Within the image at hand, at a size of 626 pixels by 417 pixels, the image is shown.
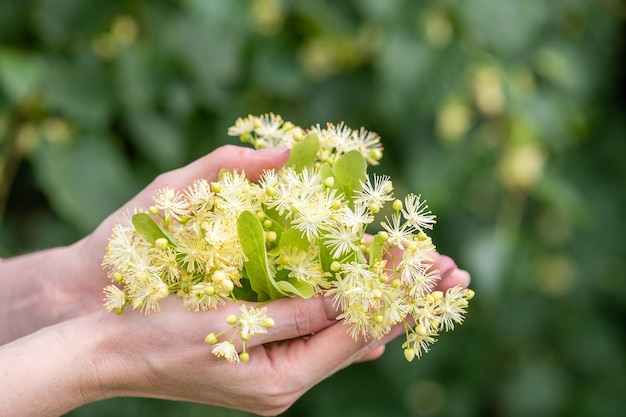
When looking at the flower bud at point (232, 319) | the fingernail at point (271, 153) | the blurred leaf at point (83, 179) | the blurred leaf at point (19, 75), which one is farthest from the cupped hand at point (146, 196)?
the blurred leaf at point (19, 75)

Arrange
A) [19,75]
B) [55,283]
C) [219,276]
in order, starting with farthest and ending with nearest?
[19,75] → [55,283] → [219,276]

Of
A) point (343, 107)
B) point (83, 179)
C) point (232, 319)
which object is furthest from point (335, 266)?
point (343, 107)

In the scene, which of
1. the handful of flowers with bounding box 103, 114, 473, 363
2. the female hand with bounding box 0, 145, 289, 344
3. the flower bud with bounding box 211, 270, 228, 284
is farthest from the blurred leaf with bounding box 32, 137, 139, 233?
the flower bud with bounding box 211, 270, 228, 284

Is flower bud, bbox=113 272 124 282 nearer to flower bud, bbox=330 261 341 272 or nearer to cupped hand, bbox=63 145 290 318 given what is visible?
cupped hand, bbox=63 145 290 318

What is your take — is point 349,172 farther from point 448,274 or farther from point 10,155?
point 10,155

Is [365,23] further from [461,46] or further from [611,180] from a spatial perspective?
[611,180]

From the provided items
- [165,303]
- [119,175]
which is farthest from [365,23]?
[165,303]

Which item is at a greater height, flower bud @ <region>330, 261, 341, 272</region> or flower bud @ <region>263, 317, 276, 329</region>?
flower bud @ <region>330, 261, 341, 272</region>
